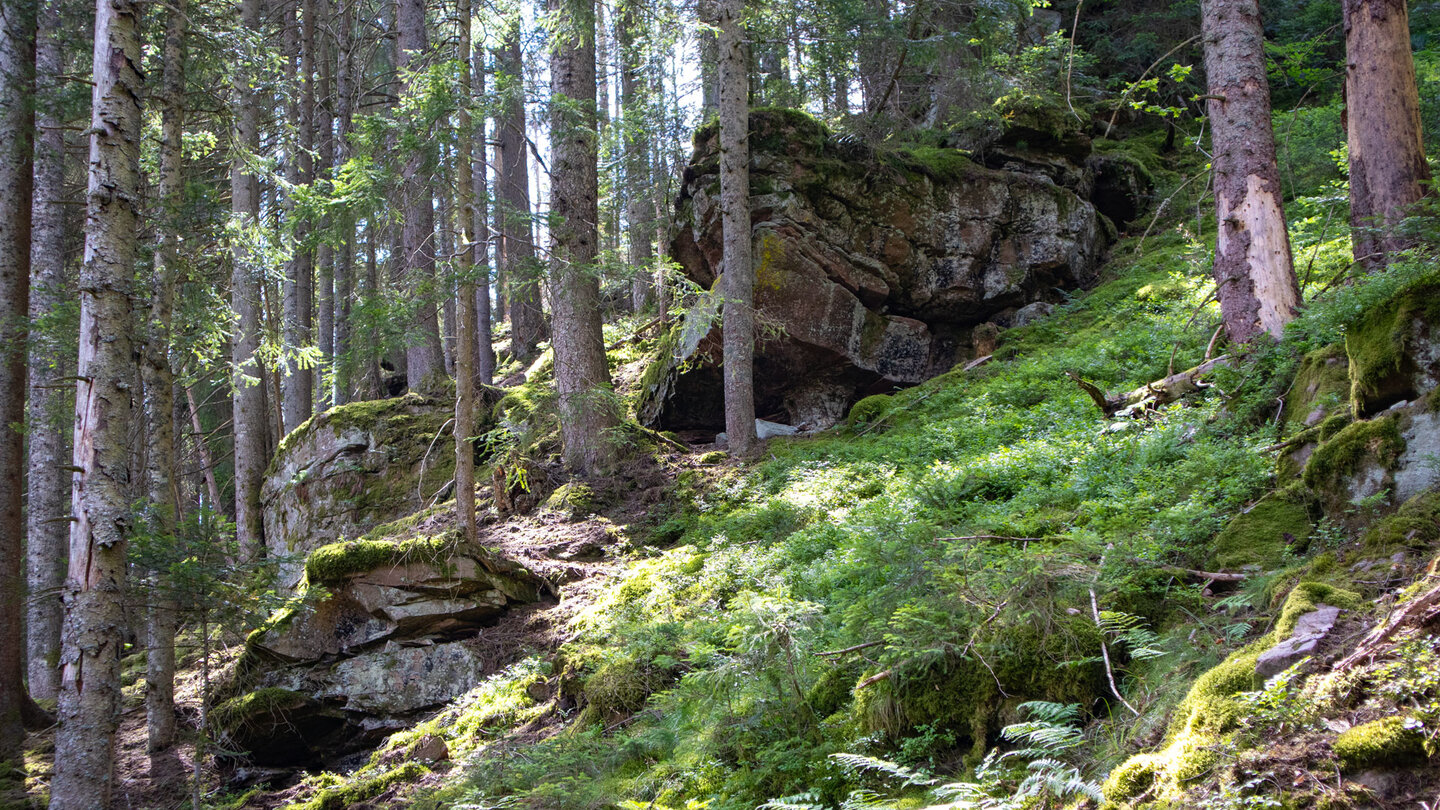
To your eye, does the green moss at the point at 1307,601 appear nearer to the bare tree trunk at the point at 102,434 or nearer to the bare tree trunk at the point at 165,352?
the bare tree trunk at the point at 102,434

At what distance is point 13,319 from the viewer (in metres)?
8.80

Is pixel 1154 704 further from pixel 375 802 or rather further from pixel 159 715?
pixel 159 715

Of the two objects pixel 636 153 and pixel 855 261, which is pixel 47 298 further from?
pixel 855 261

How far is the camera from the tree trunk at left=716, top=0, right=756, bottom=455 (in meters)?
11.6

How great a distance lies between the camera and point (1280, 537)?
4176mm

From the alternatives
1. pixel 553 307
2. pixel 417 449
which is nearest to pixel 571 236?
pixel 553 307

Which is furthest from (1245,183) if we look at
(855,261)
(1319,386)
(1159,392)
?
(855,261)

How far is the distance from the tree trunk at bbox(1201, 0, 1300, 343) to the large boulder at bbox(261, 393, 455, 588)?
34.1 ft

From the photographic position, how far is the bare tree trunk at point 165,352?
27.7 feet

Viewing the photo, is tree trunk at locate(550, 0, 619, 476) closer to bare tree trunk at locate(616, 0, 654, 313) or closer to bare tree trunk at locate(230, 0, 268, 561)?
bare tree trunk at locate(616, 0, 654, 313)

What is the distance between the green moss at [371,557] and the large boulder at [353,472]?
3152 millimetres

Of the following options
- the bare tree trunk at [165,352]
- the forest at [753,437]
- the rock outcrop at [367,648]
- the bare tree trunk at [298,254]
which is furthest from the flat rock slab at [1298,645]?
the bare tree trunk at [298,254]

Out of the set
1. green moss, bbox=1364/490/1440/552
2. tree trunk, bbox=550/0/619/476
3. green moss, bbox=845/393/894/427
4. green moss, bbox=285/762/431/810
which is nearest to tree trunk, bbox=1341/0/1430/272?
green moss, bbox=1364/490/1440/552

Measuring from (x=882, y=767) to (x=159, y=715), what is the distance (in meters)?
8.93
